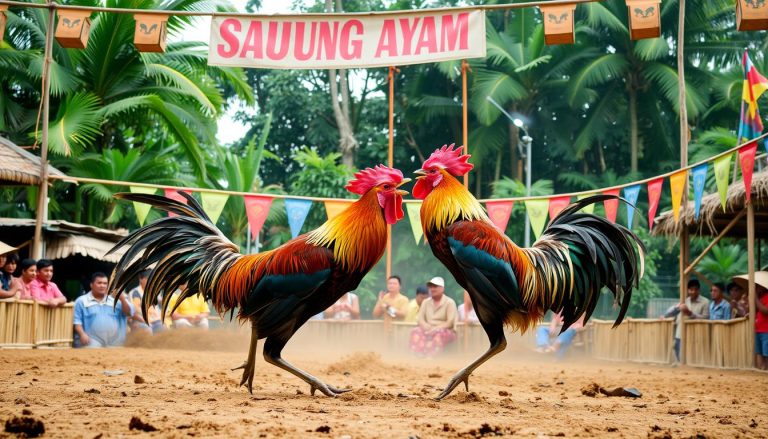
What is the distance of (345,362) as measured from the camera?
10.7m

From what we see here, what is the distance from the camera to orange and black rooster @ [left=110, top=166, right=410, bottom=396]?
262 inches

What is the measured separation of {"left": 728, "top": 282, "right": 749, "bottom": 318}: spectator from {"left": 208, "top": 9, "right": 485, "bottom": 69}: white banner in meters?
6.43

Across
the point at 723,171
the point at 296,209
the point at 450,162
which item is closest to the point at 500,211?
the point at 296,209

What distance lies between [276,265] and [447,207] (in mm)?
1471

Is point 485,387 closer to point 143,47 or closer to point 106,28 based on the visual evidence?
point 143,47

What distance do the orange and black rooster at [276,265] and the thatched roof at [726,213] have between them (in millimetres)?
7145

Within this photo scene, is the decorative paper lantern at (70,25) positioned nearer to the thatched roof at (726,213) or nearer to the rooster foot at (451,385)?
the rooster foot at (451,385)

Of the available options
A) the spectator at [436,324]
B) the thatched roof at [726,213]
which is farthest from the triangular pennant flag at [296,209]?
the thatched roof at [726,213]

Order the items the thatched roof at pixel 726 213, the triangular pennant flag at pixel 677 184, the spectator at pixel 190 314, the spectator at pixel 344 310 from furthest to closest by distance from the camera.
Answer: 1. the spectator at pixel 344 310
2. the spectator at pixel 190 314
3. the thatched roof at pixel 726 213
4. the triangular pennant flag at pixel 677 184

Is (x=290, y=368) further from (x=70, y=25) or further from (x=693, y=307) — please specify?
(x=693, y=307)

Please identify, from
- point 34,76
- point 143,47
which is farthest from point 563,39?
point 34,76

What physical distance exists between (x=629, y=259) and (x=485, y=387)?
220 cm

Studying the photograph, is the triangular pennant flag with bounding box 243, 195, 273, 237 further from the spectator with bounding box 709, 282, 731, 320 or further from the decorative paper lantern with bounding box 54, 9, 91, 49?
the spectator with bounding box 709, 282, 731, 320

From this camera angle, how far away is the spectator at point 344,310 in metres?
17.3
